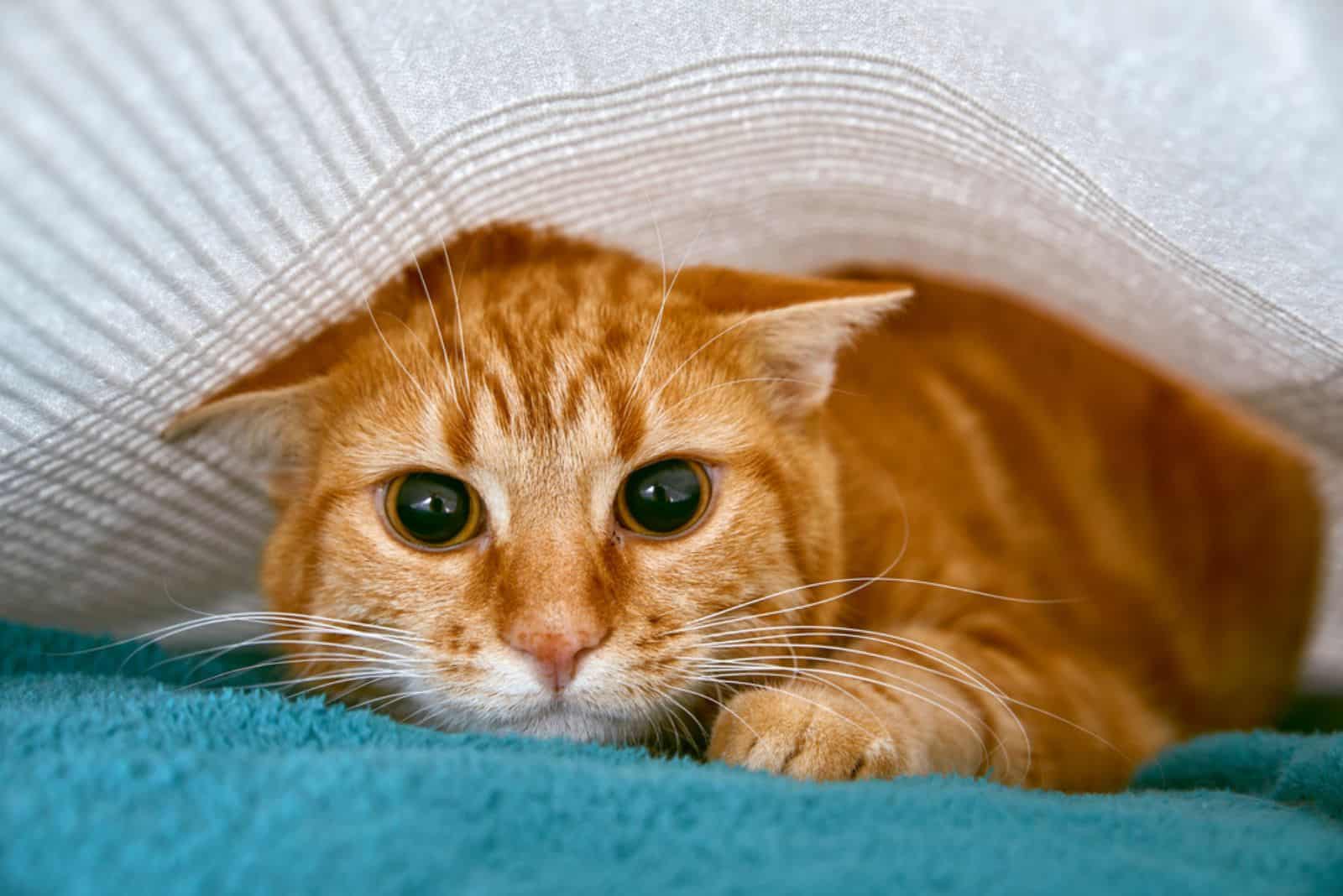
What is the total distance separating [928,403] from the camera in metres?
2.22

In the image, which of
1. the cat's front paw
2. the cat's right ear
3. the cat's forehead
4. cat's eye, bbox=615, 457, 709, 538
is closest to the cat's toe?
the cat's front paw

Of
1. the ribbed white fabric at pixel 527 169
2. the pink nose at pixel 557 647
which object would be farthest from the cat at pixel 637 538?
the ribbed white fabric at pixel 527 169

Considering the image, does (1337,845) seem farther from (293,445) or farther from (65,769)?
(293,445)

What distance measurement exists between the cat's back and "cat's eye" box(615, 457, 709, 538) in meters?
0.74

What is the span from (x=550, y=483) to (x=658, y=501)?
0.15 m

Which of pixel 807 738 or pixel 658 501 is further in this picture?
pixel 658 501

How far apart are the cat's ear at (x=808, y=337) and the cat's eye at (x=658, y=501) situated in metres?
0.24

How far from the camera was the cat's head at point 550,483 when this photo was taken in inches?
50.6

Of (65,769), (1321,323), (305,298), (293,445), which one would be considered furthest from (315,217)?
(1321,323)

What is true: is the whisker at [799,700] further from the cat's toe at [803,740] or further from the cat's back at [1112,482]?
the cat's back at [1112,482]

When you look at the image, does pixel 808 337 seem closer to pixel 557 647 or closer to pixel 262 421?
pixel 557 647

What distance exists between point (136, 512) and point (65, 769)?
66 centimetres

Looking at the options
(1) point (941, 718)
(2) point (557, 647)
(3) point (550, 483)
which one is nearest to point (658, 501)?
(3) point (550, 483)

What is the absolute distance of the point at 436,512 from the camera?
1.38 metres
